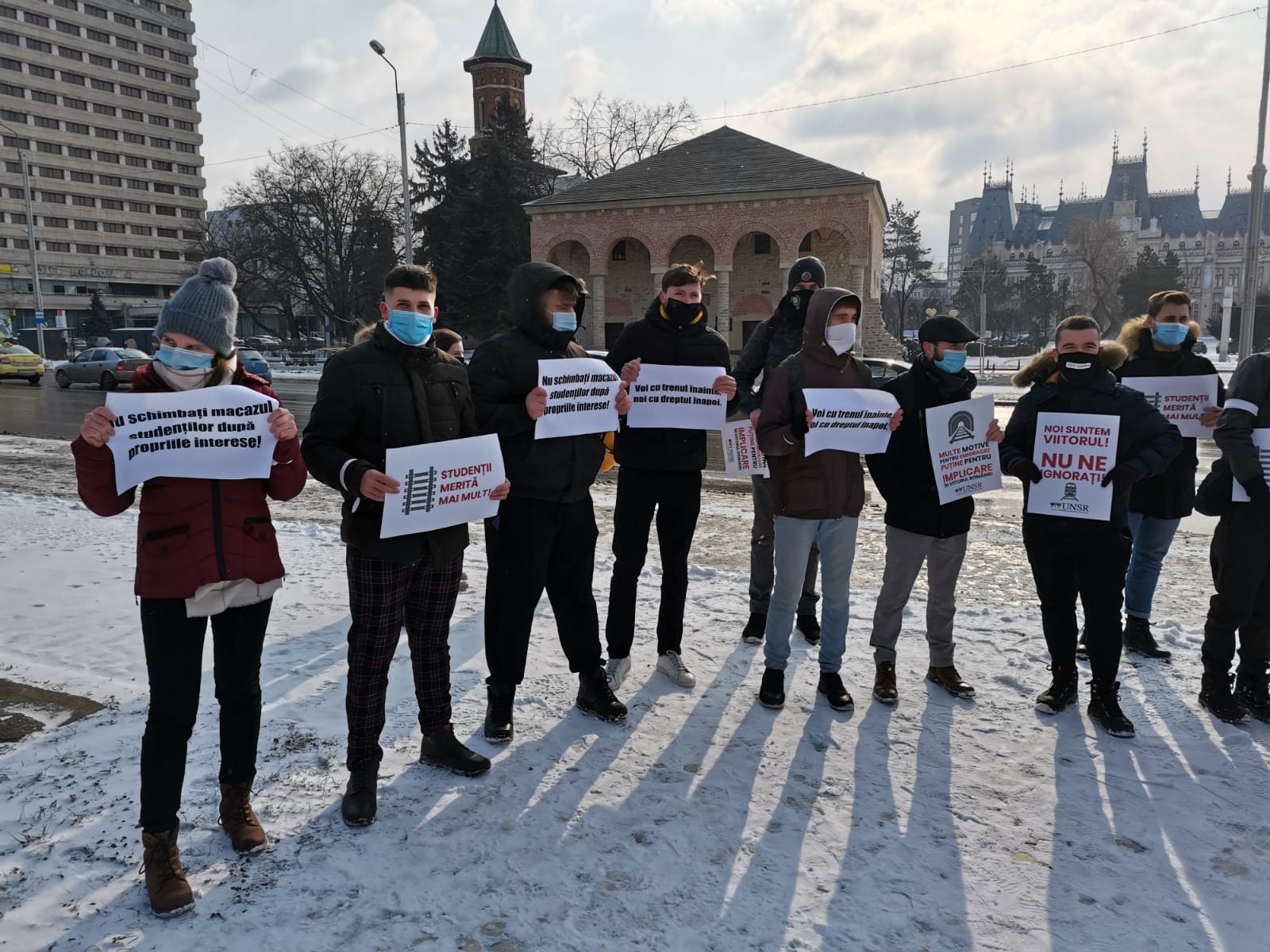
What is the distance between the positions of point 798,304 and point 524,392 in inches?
85.2

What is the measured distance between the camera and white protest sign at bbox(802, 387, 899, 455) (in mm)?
4355

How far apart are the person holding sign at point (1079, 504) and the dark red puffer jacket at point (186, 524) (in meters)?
3.75

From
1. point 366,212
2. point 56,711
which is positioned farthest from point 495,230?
point 56,711

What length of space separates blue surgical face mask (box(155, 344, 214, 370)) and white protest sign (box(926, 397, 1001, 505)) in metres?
3.53

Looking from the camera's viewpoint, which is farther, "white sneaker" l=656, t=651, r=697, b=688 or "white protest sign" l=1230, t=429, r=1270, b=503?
"white sneaker" l=656, t=651, r=697, b=688

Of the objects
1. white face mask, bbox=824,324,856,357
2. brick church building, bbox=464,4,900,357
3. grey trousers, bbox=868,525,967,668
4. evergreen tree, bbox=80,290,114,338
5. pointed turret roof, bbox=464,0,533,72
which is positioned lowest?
grey trousers, bbox=868,525,967,668

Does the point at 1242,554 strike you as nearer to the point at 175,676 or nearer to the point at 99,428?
the point at 175,676

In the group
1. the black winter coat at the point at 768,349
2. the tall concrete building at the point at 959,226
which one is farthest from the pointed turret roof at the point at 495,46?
the tall concrete building at the point at 959,226

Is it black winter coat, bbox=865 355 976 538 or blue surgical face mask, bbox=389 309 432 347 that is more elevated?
blue surgical face mask, bbox=389 309 432 347

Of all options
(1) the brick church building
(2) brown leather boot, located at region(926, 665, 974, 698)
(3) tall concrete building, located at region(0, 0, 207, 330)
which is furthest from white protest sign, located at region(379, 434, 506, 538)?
(3) tall concrete building, located at region(0, 0, 207, 330)

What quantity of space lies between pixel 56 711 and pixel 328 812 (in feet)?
6.37

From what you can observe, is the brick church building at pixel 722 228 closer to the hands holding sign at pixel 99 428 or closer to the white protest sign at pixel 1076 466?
the white protest sign at pixel 1076 466

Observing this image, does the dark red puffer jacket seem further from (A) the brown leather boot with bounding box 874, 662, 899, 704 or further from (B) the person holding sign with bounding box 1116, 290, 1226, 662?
(B) the person holding sign with bounding box 1116, 290, 1226, 662

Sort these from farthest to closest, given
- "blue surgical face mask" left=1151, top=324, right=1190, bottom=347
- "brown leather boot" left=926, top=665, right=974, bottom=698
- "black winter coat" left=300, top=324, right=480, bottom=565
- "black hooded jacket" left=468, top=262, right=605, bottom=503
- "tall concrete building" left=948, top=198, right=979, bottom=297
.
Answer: "tall concrete building" left=948, top=198, right=979, bottom=297 → "blue surgical face mask" left=1151, top=324, right=1190, bottom=347 → "brown leather boot" left=926, top=665, right=974, bottom=698 → "black hooded jacket" left=468, top=262, right=605, bottom=503 → "black winter coat" left=300, top=324, right=480, bottom=565
